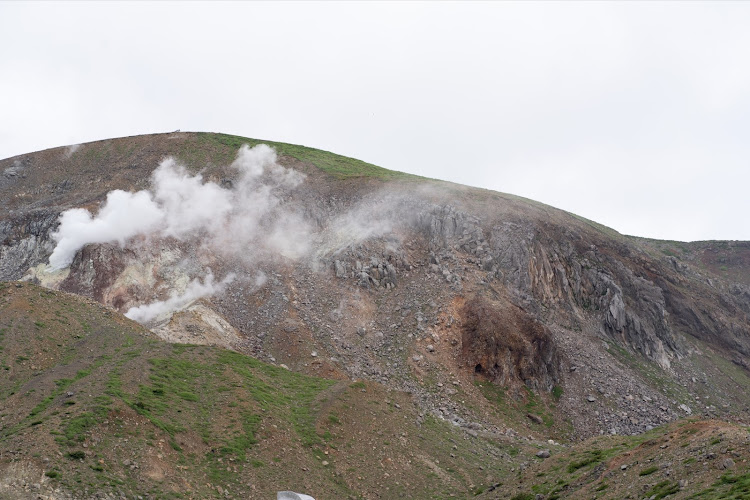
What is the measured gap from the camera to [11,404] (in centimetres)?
2939

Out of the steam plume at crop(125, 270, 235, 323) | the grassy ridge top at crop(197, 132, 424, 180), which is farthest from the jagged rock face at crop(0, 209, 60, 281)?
the grassy ridge top at crop(197, 132, 424, 180)

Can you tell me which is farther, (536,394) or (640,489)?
(536,394)

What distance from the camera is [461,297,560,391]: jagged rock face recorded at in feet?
174

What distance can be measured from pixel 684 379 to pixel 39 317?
60.9m

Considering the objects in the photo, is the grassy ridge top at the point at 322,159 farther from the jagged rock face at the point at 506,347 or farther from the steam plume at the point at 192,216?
the jagged rock face at the point at 506,347

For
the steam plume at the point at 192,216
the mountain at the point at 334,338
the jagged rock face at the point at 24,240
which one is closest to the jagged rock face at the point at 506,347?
the mountain at the point at 334,338

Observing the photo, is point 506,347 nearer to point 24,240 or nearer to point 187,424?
point 187,424

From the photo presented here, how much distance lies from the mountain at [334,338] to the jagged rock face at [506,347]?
0.23 meters

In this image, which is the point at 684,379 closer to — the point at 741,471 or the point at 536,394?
the point at 536,394

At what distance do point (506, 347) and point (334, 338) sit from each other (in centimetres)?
1665

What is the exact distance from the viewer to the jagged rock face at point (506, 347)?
2092 inches

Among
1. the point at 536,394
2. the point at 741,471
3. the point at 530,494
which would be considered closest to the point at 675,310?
the point at 536,394

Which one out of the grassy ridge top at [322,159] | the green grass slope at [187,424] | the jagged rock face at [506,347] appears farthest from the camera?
the grassy ridge top at [322,159]

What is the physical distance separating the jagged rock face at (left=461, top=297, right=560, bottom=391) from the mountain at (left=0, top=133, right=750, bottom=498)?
232mm
